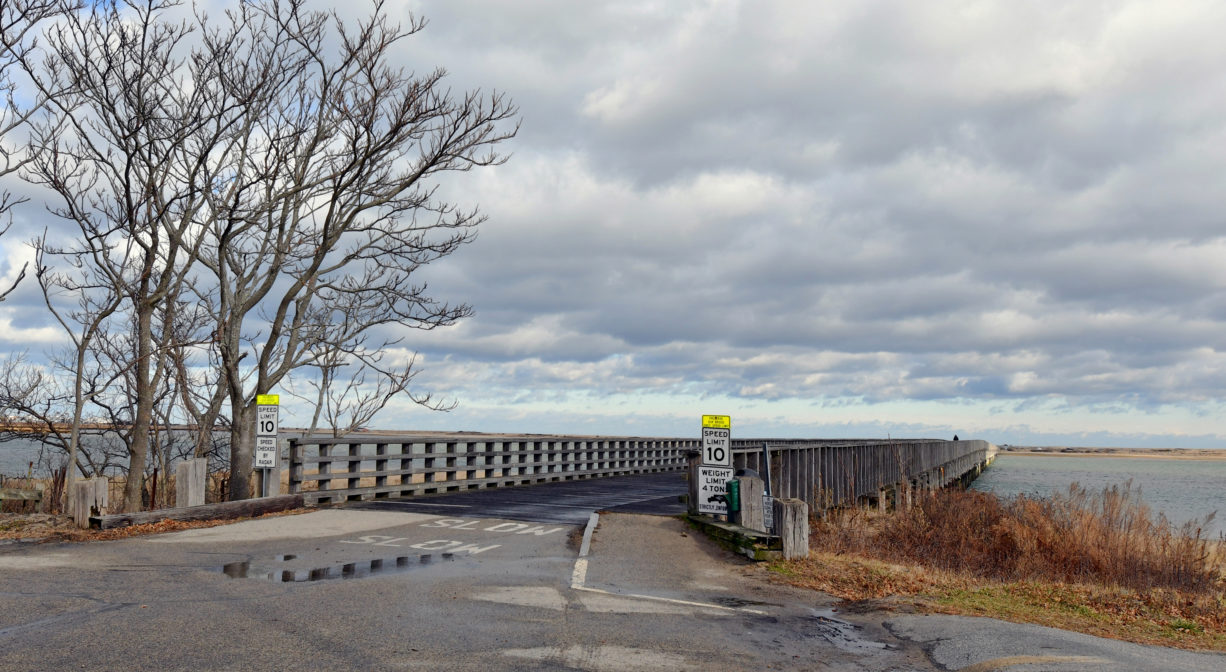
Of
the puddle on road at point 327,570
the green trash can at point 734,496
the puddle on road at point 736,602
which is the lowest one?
the puddle on road at point 736,602

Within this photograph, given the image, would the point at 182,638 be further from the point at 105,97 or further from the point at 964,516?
the point at 964,516

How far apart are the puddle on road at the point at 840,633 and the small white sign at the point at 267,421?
36.1ft

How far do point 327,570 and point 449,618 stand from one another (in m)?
3.10

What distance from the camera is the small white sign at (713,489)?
49.6 ft

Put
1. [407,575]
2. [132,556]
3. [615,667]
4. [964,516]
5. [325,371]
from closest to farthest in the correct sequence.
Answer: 1. [615,667]
2. [407,575]
3. [132,556]
4. [964,516]
5. [325,371]

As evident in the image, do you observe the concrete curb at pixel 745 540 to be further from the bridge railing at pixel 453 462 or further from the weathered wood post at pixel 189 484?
the weathered wood post at pixel 189 484

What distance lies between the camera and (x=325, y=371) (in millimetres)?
23000

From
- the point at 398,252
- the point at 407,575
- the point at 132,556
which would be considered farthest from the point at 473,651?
the point at 398,252

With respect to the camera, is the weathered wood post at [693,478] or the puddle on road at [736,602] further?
the weathered wood post at [693,478]

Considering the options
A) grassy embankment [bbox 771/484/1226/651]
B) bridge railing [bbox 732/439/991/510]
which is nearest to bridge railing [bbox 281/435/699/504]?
bridge railing [bbox 732/439/991/510]

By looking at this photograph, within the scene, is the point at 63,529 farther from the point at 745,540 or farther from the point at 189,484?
the point at 745,540

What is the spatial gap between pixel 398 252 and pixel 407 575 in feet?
43.0

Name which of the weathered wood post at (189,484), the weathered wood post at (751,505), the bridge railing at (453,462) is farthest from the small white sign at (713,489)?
the weathered wood post at (189,484)

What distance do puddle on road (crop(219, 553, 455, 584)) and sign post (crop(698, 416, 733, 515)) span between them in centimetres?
529
